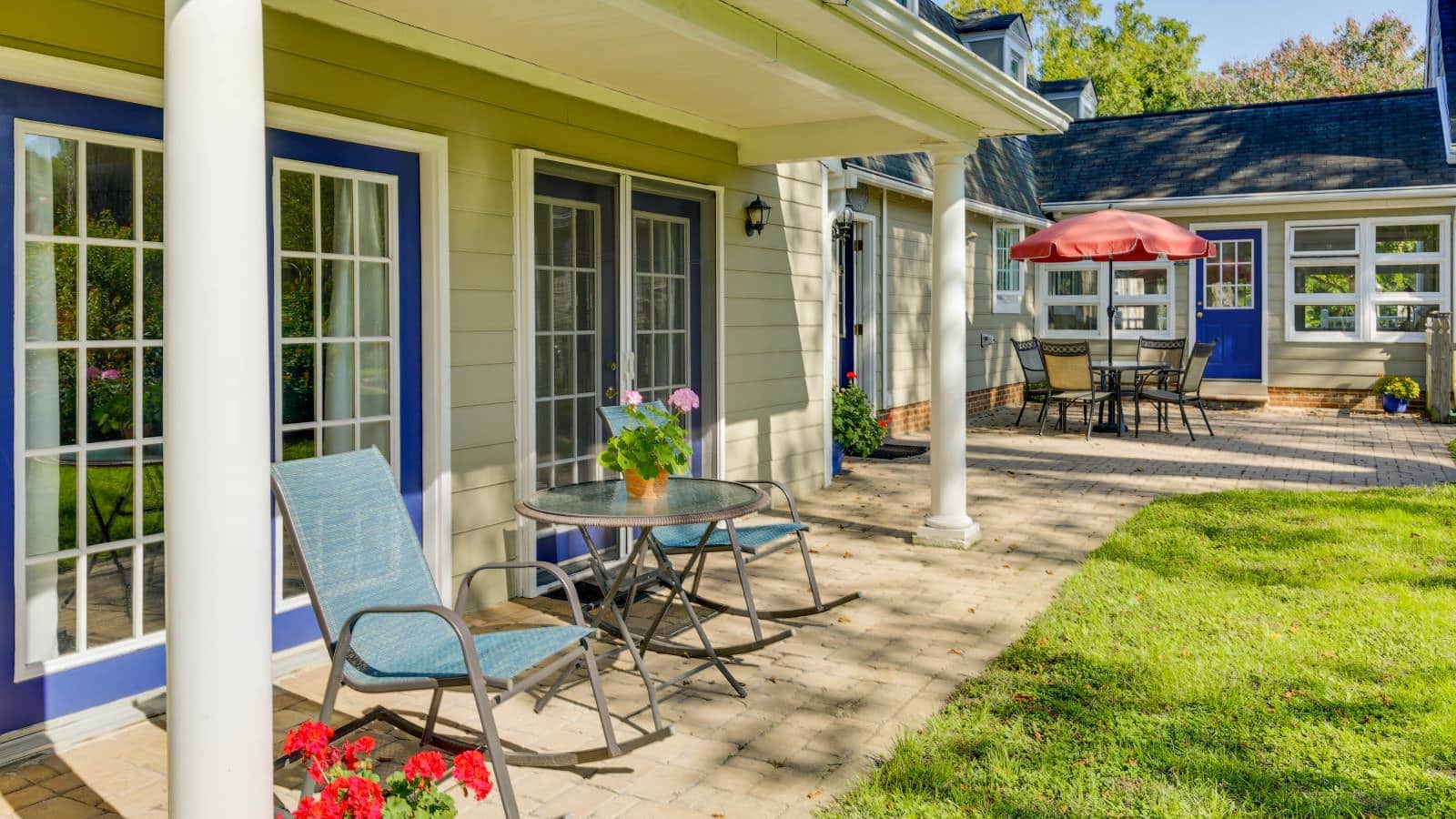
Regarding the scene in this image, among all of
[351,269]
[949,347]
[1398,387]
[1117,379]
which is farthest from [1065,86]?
[351,269]

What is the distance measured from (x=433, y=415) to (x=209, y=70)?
8.96ft

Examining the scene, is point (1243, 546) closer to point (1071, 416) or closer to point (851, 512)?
point (851, 512)

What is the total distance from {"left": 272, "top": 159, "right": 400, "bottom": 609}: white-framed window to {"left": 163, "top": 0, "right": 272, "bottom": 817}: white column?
203 centimetres

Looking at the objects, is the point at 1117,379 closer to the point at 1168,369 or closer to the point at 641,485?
the point at 1168,369

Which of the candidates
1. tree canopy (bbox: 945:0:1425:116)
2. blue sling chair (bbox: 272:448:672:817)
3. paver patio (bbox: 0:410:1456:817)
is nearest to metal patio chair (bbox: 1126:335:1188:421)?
paver patio (bbox: 0:410:1456:817)

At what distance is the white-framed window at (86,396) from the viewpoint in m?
3.31

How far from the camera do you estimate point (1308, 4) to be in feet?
134

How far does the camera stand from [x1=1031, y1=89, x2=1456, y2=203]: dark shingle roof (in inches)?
506

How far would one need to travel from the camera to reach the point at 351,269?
172 inches

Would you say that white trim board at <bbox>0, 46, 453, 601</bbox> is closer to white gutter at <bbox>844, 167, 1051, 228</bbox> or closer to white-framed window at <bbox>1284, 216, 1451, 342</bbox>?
white gutter at <bbox>844, 167, 1051, 228</bbox>

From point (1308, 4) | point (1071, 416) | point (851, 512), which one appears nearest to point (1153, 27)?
point (1308, 4)

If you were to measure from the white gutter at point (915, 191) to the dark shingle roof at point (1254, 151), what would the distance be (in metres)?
1.34

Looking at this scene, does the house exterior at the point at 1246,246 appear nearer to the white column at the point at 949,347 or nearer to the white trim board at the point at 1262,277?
the white trim board at the point at 1262,277

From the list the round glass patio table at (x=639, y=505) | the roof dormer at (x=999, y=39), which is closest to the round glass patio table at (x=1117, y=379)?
the roof dormer at (x=999, y=39)
